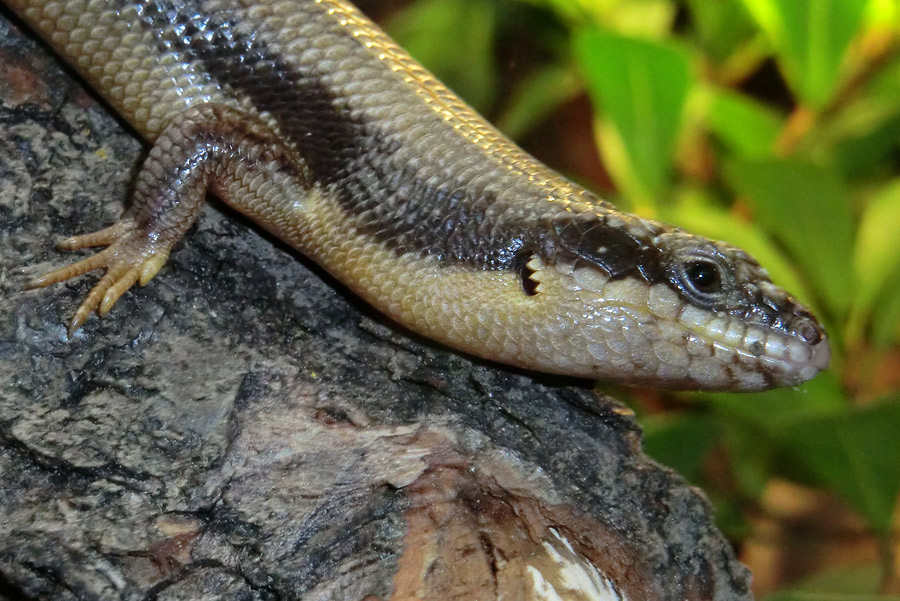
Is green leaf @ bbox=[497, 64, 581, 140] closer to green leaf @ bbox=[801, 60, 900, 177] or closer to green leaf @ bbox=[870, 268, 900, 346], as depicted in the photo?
green leaf @ bbox=[801, 60, 900, 177]

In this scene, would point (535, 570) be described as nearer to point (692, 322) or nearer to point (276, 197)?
point (692, 322)

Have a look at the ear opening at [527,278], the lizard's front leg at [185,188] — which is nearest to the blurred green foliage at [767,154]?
the ear opening at [527,278]

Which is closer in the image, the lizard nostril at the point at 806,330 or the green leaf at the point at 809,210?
the lizard nostril at the point at 806,330

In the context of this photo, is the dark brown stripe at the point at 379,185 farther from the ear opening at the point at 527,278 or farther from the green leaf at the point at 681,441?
the green leaf at the point at 681,441

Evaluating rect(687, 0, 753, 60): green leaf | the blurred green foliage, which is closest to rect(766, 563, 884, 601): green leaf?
the blurred green foliage

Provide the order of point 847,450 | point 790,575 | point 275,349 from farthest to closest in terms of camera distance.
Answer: point 790,575 < point 847,450 < point 275,349

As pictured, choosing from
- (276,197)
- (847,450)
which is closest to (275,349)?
(276,197)
